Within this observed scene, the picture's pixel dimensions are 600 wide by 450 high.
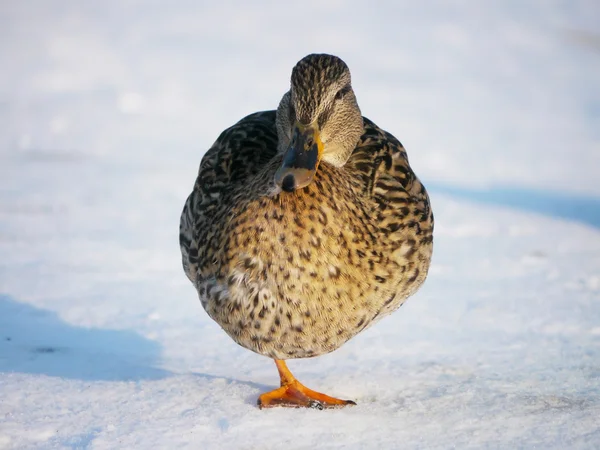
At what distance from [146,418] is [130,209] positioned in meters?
3.57

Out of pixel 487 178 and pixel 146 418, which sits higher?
pixel 487 178

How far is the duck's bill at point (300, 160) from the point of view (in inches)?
132

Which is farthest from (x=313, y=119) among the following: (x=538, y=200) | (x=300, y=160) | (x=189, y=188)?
(x=538, y=200)

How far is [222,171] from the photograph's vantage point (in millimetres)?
4203

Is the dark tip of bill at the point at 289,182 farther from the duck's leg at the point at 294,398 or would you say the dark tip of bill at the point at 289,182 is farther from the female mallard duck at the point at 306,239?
the duck's leg at the point at 294,398

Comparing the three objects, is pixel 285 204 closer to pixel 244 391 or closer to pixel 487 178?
pixel 244 391

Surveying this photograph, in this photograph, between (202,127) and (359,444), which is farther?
(202,127)

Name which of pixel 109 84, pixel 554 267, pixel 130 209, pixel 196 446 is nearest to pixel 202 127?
pixel 109 84

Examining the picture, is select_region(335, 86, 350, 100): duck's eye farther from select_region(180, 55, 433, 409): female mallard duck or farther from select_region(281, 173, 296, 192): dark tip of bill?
select_region(281, 173, 296, 192): dark tip of bill

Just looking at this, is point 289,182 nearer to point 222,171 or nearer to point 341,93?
point 341,93

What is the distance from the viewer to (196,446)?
341 cm

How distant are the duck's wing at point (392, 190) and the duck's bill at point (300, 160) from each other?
59 centimetres

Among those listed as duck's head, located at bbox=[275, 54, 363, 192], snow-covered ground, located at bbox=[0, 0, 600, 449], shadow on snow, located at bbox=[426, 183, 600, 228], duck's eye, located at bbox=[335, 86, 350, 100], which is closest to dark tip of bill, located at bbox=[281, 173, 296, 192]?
duck's head, located at bbox=[275, 54, 363, 192]

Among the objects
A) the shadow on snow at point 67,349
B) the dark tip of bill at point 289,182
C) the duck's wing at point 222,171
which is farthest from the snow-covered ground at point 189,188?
the dark tip of bill at point 289,182
